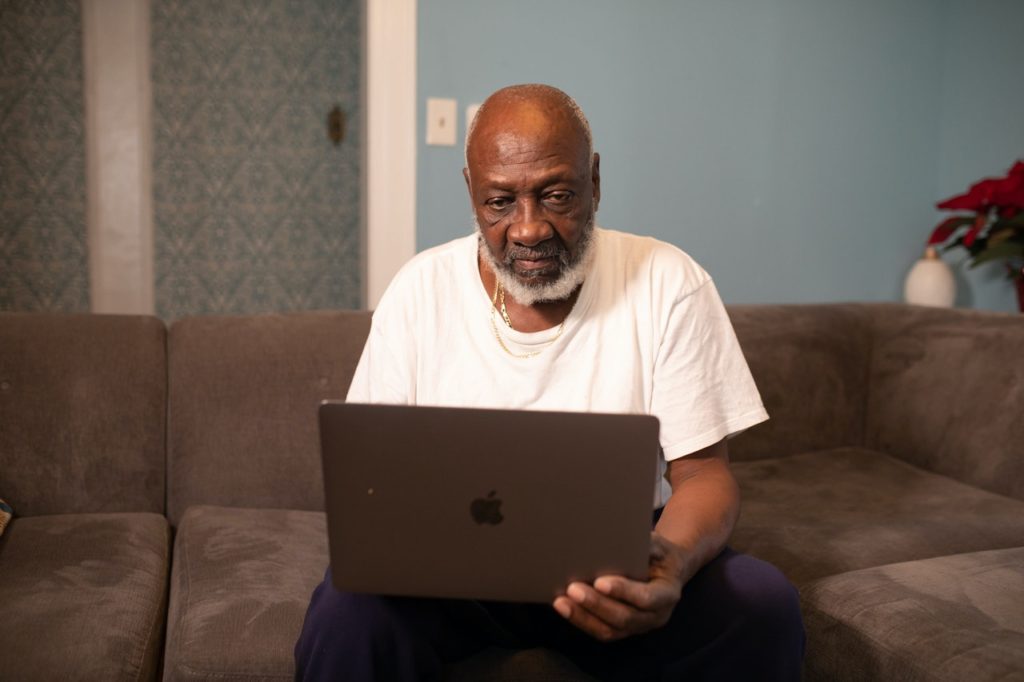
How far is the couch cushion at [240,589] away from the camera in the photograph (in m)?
1.29

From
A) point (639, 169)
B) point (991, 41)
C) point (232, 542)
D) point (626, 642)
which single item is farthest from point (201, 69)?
point (626, 642)

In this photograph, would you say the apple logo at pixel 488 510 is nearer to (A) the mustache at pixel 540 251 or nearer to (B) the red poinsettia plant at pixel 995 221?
(A) the mustache at pixel 540 251

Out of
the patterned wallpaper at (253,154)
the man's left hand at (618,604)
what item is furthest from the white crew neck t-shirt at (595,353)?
the patterned wallpaper at (253,154)

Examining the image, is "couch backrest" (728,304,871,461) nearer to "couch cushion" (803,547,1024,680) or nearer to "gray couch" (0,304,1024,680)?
"gray couch" (0,304,1024,680)

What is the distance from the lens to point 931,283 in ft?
8.67

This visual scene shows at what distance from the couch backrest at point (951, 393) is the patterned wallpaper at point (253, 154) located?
2.02 meters

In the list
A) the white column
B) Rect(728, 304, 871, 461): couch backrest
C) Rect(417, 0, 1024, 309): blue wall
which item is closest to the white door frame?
the white column

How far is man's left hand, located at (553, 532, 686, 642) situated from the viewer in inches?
38.9

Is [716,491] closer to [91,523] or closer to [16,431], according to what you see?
[91,523]

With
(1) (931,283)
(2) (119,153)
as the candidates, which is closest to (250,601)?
(1) (931,283)

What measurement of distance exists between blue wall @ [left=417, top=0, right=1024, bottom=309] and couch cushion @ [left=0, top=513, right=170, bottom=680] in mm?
1050

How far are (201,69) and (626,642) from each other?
9.14 feet

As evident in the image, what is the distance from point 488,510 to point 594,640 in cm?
37

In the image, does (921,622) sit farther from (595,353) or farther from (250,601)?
(250,601)
